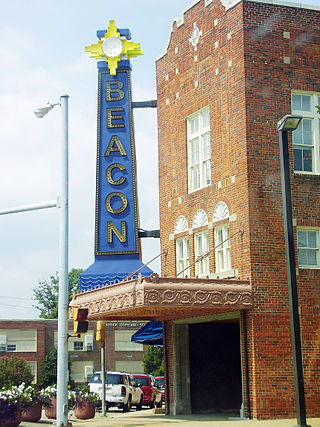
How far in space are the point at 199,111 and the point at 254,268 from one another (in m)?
7.02

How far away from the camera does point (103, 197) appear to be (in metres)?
34.5

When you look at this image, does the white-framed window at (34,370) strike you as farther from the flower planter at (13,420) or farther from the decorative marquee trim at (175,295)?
the decorative marquee trim at (175,295)

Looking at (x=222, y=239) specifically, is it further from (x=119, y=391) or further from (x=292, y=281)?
(x=119, y=391)

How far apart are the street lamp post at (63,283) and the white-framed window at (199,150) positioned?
6.49m

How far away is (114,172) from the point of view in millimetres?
34656

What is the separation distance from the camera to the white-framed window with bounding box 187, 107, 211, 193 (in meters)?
28.8

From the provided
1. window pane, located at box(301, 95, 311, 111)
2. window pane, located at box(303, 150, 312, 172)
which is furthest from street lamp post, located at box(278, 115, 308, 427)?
window pane, located at box(301, 95, 311, 111)

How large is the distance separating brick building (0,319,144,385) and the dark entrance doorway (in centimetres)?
3924

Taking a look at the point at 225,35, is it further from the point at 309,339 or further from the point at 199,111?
the point at 309,339

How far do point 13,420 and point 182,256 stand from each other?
866cm

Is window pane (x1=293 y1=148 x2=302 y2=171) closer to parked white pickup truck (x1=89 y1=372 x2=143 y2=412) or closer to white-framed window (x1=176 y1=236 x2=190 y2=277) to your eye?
white-framed window (x1=176 y1=236 x2=190 y2=277)

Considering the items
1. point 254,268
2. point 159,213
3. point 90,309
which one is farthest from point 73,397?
point 254,268

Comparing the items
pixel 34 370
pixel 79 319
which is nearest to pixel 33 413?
pixel 79 319

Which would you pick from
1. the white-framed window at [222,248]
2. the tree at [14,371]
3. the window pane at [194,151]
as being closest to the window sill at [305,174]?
the white-framed window at [222,248]
